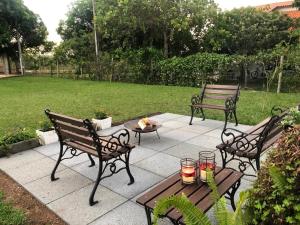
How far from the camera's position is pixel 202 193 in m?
2.48

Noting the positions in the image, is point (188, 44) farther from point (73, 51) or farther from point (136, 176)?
point (136, 176)

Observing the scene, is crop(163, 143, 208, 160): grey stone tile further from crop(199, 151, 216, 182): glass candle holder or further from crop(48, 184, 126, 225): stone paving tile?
crop(199, 151, 216, 182): glass candle holder

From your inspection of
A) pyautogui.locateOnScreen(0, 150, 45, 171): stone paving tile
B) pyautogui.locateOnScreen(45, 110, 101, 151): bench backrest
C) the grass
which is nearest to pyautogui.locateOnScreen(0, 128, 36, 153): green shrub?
pyautogui.locateOnScreen(0, 150, 45, 171): stone paving tile

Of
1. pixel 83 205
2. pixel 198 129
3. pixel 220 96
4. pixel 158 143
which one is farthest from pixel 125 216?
pixel 220 96

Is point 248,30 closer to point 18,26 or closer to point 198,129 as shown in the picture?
point 198,129

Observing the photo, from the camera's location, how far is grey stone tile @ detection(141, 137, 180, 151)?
5.25m

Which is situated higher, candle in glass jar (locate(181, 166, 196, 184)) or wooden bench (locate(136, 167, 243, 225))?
candle in glass jar (locate(181, 166, 196, 184))

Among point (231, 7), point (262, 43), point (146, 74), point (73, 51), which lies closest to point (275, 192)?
point (146, 74)

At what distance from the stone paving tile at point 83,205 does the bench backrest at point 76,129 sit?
26.6 inches

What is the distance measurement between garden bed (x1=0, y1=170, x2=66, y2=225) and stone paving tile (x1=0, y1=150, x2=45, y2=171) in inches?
19.3

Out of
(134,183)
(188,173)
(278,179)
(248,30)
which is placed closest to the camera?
(278,179)

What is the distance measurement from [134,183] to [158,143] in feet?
5.74

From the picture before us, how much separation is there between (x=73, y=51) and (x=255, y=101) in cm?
1906

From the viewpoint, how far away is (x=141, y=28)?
58.2ft
